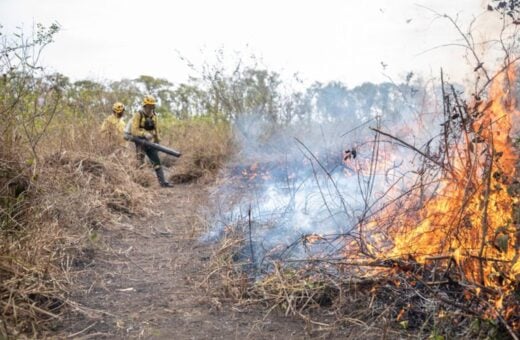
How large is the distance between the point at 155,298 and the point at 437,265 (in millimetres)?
2095

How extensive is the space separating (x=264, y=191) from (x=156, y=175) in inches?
123

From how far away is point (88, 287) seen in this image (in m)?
3.70

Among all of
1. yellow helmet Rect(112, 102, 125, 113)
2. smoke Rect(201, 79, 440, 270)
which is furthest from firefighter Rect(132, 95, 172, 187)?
smoke Rect(201, 79, 440, 270)

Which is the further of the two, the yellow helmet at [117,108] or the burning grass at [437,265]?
the yellow helmet at [117,108]

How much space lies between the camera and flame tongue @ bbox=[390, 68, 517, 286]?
2.67 metres

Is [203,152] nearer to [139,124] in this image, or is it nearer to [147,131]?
[147,131]

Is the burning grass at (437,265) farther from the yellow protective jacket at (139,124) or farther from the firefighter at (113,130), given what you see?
the yellow protective jacket at (139,124)

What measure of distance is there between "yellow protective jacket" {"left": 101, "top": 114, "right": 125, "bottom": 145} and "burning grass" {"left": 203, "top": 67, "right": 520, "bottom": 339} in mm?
5166

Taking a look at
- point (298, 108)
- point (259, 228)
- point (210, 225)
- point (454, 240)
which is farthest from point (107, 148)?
point (454, 240)

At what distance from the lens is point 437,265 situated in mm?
3020

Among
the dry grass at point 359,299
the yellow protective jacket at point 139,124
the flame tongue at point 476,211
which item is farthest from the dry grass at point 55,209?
the flame tongue at point 476,211

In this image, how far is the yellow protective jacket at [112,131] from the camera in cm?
820

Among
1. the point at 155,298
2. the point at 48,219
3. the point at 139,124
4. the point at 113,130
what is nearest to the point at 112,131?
the point at 113,130

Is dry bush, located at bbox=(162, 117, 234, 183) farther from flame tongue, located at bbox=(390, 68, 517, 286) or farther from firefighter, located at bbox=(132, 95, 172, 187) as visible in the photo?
flame tongue, located at bbox=(390, 68, 517, 286)
